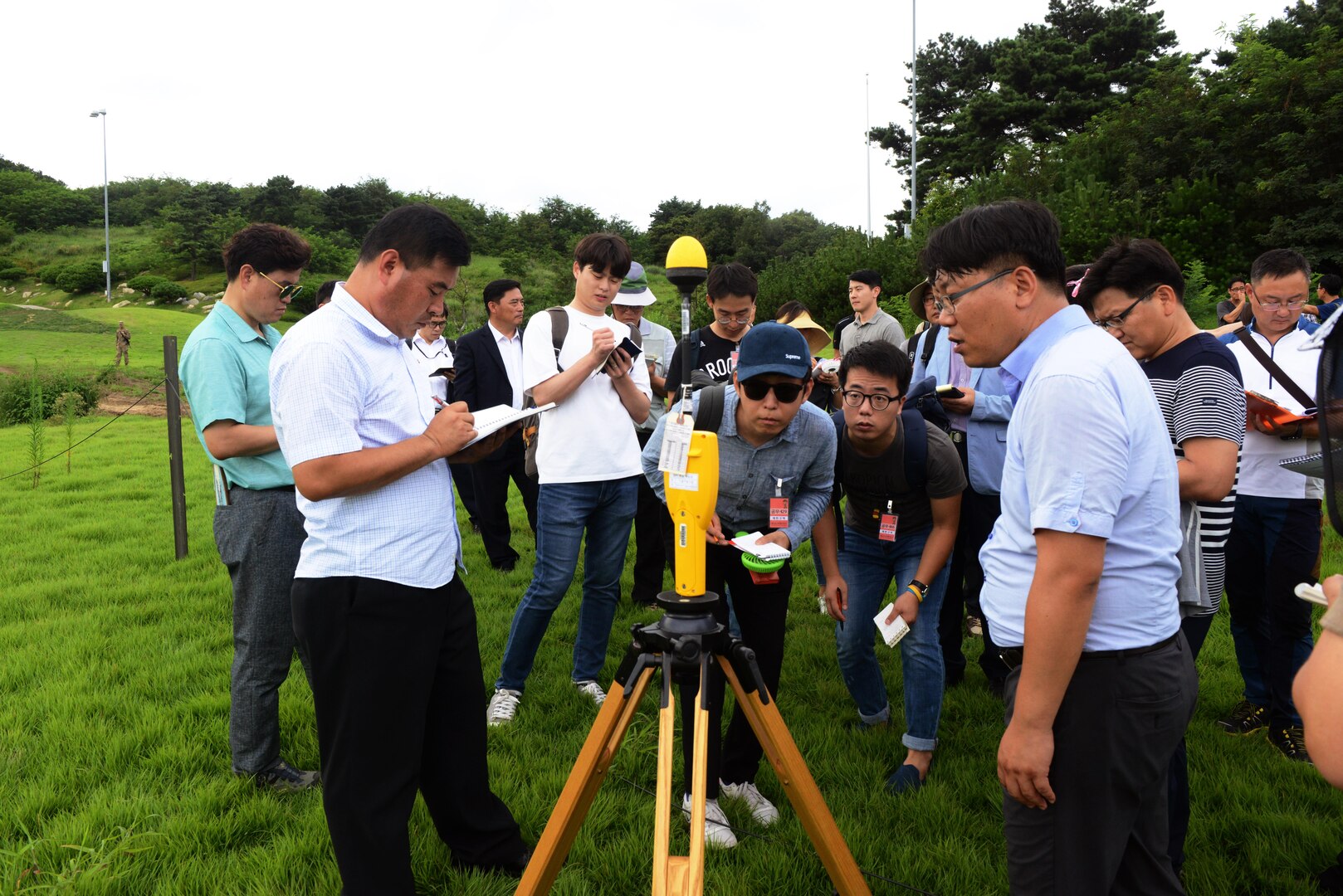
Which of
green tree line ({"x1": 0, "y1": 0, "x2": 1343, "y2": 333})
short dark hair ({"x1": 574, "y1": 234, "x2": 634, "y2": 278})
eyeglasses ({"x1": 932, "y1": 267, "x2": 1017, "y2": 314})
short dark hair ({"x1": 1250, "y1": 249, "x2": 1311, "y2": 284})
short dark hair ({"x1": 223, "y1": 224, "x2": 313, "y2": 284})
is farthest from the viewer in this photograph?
green tree line ({"x1": 0, "y1": 0, "x2": 1343, "y2": 333})

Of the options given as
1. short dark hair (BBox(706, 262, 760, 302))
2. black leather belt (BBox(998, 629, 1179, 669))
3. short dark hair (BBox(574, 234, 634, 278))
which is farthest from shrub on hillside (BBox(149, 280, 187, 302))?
black leather belt (BBox(998, 629, 1179, 669))

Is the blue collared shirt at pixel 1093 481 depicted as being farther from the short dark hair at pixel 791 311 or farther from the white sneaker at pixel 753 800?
the short dark hair at pixel 791 311

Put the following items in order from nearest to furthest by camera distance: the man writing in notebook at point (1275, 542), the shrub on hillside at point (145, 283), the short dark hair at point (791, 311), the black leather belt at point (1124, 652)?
the black leather belt at point (1124, 652), the man writing in notebook at point (1275, 542), the short dark hair at point (791, 311), the shrub on hillside at point (145, 283)

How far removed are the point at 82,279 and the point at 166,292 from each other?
6.72 meters

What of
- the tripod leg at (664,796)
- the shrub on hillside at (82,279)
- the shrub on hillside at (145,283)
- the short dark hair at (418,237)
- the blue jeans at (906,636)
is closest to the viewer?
the tripod leg at (664,796)

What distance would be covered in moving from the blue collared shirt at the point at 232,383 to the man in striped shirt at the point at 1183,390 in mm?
3224

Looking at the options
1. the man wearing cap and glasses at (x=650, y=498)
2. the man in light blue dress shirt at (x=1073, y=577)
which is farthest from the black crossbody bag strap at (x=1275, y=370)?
the man wearing cap and glasses at (x=650, y=498)

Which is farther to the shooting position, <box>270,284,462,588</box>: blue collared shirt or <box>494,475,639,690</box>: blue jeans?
<box>494,475,639,690</box>: blue jeans

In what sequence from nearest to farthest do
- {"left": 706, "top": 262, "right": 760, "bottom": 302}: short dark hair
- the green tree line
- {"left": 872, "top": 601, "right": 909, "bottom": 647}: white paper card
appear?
{"left": 872, "top": 601, "right": 909, "bottom": 647}: white paper card, {"left": 706, "top": 262, "right": 760, "bottom": 302}: short dark hair, the green tree line

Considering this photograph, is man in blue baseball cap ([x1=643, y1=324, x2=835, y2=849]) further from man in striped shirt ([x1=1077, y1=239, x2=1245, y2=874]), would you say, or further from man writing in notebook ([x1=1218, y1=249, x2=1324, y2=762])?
man writing in notebook ([x1=1218, y1=249, x2=1324, y2=762])

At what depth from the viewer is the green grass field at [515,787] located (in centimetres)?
299

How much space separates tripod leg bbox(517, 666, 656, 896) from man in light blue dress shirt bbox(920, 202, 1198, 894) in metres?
0.89

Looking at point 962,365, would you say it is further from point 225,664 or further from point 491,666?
point 225,664

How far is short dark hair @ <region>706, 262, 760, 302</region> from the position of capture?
5.05 metres
